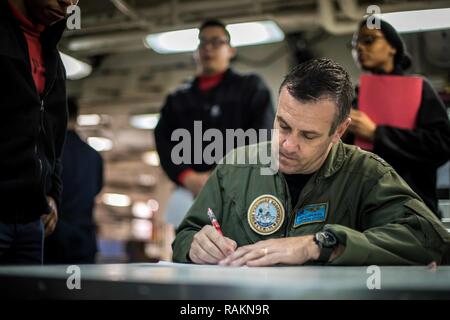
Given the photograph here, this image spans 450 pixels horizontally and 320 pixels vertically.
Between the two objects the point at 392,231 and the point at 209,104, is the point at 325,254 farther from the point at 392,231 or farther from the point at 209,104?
the point at 209,104

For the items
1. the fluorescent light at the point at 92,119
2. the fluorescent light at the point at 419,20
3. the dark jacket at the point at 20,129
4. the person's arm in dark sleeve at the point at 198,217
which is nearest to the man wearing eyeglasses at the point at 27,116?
the dark jacket at the point at 20,129

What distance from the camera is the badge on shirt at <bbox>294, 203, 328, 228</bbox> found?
3.75 ft

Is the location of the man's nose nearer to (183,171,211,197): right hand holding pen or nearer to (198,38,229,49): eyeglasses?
(183,171,211,197): right hand holding pen

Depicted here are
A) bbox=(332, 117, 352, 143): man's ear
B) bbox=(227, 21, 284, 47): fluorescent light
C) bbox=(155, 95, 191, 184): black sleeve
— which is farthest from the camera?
bbox=(227, 21, 284, 47): fluorescent light

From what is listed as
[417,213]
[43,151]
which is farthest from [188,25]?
[417,213]

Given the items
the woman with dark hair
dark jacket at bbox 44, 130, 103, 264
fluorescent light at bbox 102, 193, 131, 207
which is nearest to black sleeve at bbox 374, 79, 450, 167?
the woman with dark hair

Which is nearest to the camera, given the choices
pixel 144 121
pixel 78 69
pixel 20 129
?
pixel 20 129

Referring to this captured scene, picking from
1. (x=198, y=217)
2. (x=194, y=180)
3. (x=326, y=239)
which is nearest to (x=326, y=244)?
(x=326, y=239)

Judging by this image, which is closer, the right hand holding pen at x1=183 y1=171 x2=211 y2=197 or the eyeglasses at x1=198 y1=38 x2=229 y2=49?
the right hand holding pen at x1=183 y1=171 x2=211 y2=197

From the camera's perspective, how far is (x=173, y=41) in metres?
4.23

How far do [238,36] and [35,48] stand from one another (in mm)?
2897

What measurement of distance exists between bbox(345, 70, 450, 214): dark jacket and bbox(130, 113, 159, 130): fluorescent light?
14.8ft

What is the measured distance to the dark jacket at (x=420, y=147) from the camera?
1325mm
